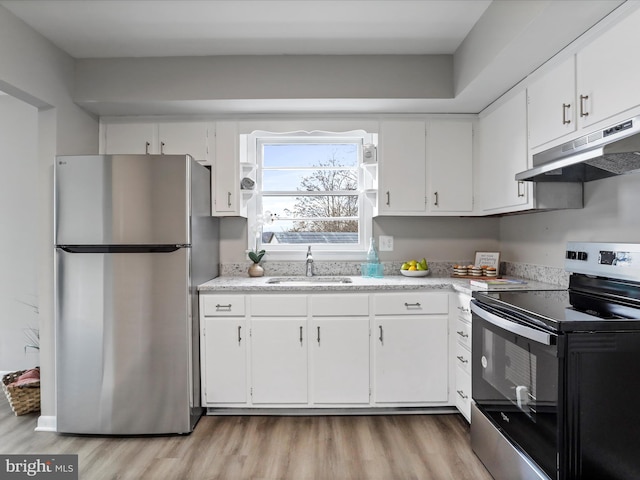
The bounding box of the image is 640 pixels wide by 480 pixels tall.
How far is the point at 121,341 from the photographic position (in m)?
2.39

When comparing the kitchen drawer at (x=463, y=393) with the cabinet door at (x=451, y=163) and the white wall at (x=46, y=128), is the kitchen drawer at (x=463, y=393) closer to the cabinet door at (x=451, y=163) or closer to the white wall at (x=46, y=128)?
the cabinet door at (x=451, y=163)

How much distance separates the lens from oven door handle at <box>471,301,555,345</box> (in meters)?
1.46

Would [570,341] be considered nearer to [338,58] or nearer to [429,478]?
[429,478]

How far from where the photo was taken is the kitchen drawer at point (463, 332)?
2.42 m

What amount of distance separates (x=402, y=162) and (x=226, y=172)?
1305 mm

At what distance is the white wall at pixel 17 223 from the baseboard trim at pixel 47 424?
1.03 metres

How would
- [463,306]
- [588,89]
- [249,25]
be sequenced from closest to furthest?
[588,89] < [249,25] < [463,306]

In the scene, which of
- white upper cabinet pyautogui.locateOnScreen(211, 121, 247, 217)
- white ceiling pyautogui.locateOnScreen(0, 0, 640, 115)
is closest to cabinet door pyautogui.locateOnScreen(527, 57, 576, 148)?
white ceiling pyautogui.locateOnScreen(0, 0, 640, 115)

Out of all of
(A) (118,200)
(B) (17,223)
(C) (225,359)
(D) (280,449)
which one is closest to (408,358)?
(D) (280,449)

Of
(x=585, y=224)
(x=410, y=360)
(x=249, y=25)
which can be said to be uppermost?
(x=249, y=25)

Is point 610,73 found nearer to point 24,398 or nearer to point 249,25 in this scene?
point 249,25

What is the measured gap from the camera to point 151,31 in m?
2.40

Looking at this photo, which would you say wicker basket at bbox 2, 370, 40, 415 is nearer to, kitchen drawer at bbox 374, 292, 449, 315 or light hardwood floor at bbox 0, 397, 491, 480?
light hardwood floor at bbox 0, 397, 491, 480

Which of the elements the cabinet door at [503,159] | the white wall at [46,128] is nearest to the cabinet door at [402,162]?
the cabinet door at [503,159]
